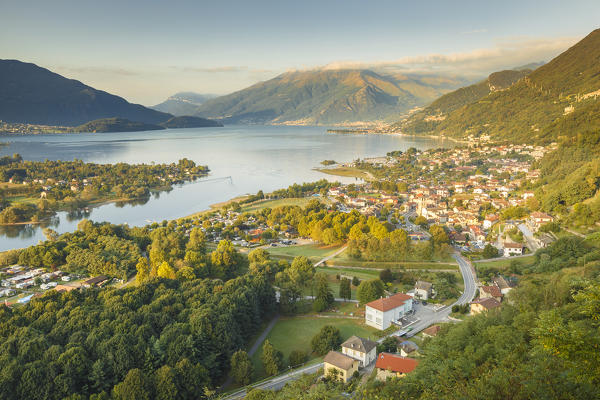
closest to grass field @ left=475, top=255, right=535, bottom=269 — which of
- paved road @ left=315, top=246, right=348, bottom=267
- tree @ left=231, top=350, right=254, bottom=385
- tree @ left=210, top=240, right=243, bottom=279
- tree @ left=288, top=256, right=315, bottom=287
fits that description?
paved road @ left=315, top=246, right=348, bottom=267

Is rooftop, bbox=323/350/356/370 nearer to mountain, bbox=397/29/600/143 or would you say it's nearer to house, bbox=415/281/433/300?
house, bbox=415/281/433/300

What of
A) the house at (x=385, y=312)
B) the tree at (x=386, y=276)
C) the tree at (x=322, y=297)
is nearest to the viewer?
the house at (x=385, y=312)

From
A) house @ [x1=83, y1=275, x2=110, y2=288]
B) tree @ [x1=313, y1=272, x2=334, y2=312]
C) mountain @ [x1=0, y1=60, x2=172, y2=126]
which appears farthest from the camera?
mountain @ [x1=0, y1=60, x2=172, y2=126]

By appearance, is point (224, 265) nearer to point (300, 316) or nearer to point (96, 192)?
point (300, 316)

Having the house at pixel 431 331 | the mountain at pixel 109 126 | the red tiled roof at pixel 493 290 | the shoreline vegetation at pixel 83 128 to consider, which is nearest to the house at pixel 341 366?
the house at pixel 431 331

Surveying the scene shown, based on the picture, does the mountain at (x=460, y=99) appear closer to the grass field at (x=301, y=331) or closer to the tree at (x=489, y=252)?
the tree at (x=489, y=252)
